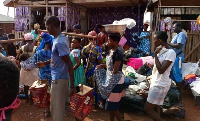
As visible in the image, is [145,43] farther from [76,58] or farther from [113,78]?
[113,78]

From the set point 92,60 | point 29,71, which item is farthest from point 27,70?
point 92,60

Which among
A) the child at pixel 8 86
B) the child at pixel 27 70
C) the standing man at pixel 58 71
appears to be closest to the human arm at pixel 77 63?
the standing man at pixel 58 71

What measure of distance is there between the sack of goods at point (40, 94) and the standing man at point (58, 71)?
1.96 ft

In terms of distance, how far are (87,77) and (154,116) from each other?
1820 mm

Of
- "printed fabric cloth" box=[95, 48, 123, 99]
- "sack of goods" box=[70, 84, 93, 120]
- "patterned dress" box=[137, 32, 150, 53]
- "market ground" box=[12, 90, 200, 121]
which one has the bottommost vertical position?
"market ground" box=[12, 90, 200, 121]

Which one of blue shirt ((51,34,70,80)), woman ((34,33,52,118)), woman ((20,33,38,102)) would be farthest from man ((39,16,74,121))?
woman ((20,33,38,102))

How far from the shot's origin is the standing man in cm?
279

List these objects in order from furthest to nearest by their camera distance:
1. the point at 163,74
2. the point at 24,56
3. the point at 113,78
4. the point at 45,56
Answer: the point at 24,56 < the point at 45,56 < the point at 113,78 < the point at 163,74

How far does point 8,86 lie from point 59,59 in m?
1.56

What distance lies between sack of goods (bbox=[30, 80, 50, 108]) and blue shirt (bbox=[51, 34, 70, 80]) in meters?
0.72

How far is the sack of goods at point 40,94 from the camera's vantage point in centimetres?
343

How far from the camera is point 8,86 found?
1.28 metres

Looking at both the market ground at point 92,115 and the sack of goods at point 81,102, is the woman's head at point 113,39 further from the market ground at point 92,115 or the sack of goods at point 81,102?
the market ground at point 92,115

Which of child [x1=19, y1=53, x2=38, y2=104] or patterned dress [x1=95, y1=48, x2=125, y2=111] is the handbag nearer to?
patterned dress [x1=95, y1=48, x2=125, y2=111]
